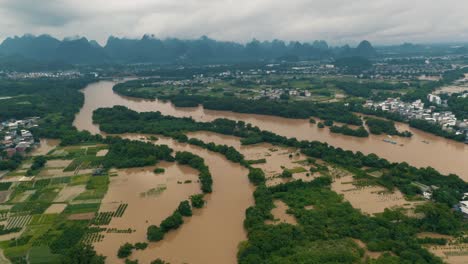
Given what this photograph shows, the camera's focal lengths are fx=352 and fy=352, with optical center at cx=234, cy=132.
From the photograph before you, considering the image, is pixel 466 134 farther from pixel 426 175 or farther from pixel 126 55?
pixel 126 55

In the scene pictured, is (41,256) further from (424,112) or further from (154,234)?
(424,112)

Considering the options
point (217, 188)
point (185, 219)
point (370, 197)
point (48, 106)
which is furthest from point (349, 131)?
point (48, 106)

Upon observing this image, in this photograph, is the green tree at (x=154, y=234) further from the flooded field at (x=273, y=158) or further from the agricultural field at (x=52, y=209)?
the flooded field at (x=273, y=158)

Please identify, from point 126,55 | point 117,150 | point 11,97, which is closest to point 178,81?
point 11,97

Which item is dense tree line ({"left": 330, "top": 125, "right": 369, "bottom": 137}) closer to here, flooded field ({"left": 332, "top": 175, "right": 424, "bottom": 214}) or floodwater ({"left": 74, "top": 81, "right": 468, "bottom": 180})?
floodwater ({"left": 74, "top": 81, "right": 468, "bottom": 180})

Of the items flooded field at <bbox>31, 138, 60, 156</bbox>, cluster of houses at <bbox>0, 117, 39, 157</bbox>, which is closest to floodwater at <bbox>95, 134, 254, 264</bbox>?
flooded field at <bbox>31, 138, 60, 156</bbox>
